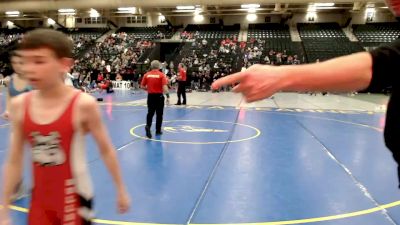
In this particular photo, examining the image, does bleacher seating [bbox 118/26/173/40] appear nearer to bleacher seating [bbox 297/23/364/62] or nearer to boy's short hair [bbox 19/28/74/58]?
bleacher seating [bbox 297/23/364/62]

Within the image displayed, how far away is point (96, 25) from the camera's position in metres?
45.0

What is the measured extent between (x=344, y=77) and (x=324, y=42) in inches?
1343

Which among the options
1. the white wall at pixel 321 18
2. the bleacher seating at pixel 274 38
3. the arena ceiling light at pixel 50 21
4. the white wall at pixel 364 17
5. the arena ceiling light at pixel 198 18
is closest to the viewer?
the bleacher seating at pixel 274 38

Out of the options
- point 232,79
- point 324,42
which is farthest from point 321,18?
point 232,79

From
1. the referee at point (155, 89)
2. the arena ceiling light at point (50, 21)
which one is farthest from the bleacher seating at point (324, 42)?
the arena ceiling light at point (50, 21)

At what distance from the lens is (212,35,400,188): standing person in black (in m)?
1.01

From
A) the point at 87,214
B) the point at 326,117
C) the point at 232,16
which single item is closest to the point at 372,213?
the point at 87,214

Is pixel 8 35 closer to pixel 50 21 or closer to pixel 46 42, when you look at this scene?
pixel 50 21

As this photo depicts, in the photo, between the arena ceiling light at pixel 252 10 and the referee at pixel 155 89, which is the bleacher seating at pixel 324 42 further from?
the referee at pixel 155 89

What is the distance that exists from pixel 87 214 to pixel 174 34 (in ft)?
126

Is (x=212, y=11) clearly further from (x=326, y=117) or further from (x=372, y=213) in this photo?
(x=372, y=213)

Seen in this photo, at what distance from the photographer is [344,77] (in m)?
1.01

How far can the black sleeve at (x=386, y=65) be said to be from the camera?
3.28 ft

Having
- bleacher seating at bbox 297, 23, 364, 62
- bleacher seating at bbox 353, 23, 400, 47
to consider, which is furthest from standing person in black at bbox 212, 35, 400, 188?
bleacher seating at bbox 353, 23, 400, 47
